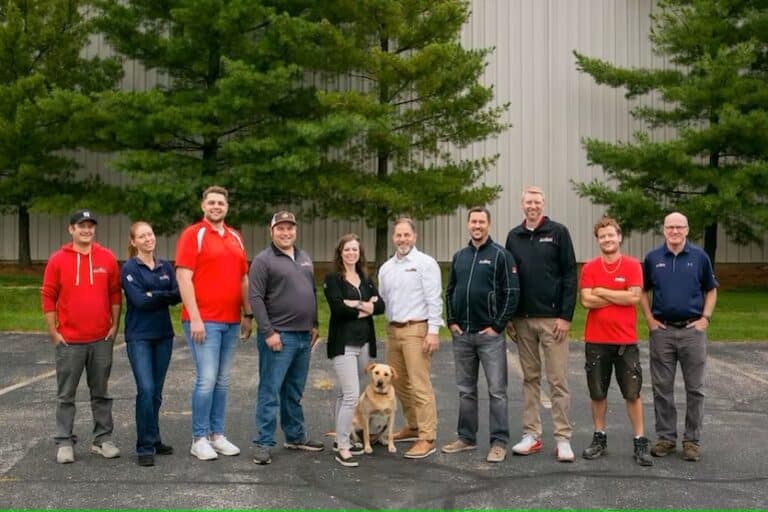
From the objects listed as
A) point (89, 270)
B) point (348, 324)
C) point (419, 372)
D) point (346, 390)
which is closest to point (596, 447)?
point (419, 372)

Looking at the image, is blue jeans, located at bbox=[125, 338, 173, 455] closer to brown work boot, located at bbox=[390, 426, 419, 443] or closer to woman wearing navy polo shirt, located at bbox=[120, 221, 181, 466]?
woman wearing navy polo shirt, located at bbox=[120, 221, 181, 466]

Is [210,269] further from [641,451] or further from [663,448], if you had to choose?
[663,448]

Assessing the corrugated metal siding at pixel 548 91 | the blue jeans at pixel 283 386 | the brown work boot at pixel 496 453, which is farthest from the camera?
the corrugated metal siding at pixel 548 91

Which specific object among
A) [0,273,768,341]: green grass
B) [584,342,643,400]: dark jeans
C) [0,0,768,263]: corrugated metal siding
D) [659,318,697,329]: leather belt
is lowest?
[0,273,768,341]: green grass

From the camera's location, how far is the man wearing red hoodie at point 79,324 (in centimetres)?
619

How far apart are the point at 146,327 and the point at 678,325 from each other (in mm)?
→ 4091

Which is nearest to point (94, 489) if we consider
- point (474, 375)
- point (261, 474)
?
point (261, 474)

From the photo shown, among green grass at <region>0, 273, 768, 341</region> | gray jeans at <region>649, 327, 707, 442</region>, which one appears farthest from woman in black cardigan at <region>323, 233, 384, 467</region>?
Result: green grass at <region>0, 273, 768, 341</region>

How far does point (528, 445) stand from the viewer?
21.1ft

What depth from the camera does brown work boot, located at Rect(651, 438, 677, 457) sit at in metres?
6.38

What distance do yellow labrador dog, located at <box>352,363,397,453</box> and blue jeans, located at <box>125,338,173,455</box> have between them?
5.00 ft

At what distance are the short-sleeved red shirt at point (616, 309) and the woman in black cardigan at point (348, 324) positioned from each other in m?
1.67

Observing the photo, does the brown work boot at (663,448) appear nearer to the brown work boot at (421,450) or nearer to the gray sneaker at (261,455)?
the brown work boot at (421,450)

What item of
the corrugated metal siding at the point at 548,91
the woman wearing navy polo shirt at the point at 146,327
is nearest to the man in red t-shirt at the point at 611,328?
the woman wearing navy polo shirt at the point at 146,327
